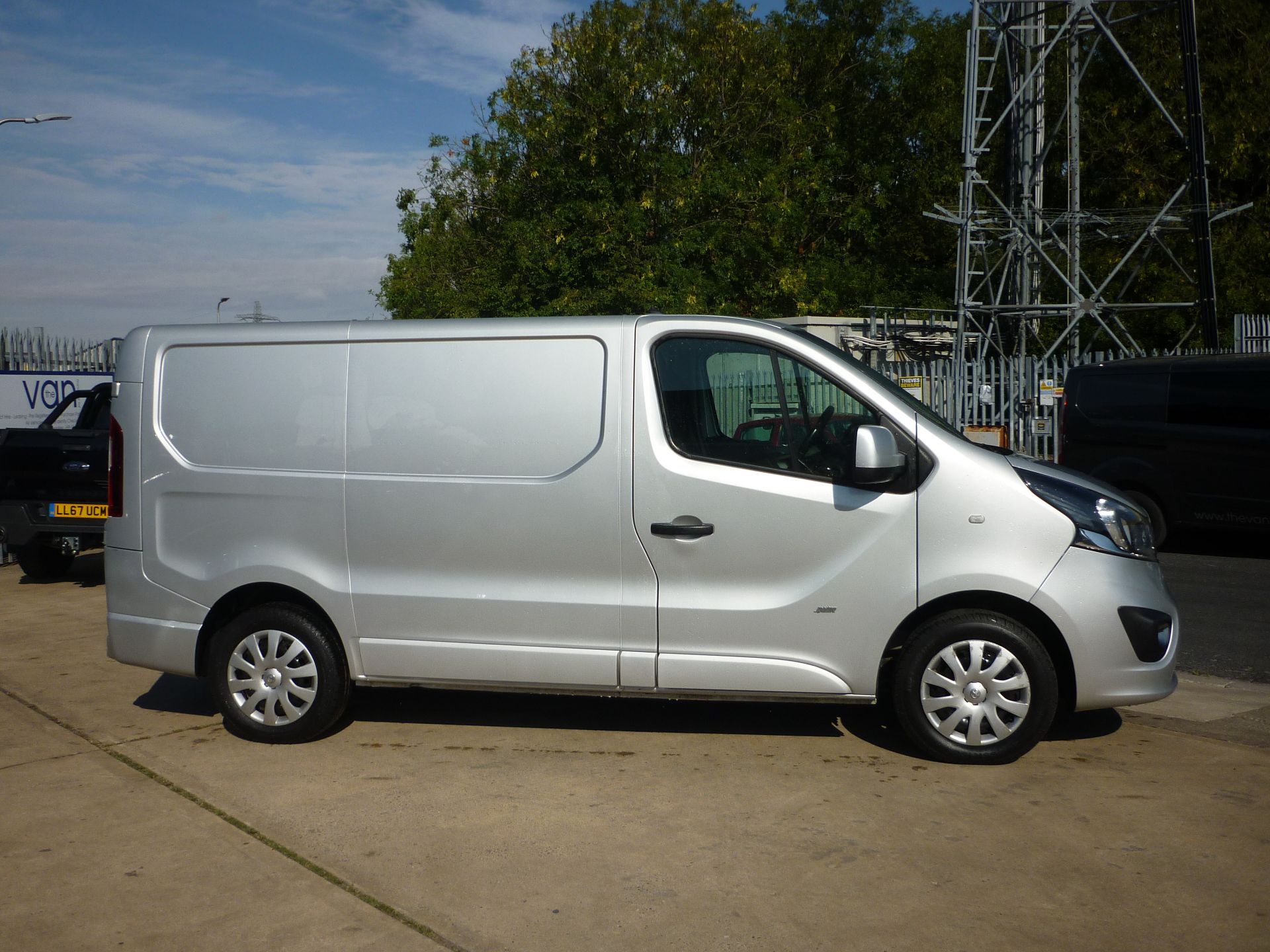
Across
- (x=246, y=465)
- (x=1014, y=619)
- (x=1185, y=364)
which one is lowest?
(x=1014, y=619)

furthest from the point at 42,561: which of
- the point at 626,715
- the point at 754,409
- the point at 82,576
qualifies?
the point at 754,409

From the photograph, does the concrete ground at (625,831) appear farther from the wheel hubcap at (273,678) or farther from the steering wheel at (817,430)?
the steering wheel at (817,430)

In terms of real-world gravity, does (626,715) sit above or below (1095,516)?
below

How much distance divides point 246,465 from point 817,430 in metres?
2.62

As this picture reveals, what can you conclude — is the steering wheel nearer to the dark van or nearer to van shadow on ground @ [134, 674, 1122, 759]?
van shadow on ground @ [134, 674, 1122, 759]

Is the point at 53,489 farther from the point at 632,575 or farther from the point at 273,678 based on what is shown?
the point at 632,575

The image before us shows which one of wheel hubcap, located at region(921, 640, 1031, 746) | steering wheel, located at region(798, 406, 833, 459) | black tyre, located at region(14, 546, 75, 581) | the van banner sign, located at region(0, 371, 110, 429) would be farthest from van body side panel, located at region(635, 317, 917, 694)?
the van banner sign, located at region(0, 371, 110, 429)

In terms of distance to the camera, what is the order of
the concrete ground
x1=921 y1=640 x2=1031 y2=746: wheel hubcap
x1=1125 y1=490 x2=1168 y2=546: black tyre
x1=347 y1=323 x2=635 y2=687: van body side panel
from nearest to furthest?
the concrete ground < x1=921 y1=640 x2=1031 y2=746: wheel hubcap < x1=347 y1=323 x2=635 y2=687: van body side panel < x1=1125 y1=490 x2=1168 y2=546: black tyre

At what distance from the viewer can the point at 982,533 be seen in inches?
194

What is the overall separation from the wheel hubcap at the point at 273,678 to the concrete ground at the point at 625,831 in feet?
0.64

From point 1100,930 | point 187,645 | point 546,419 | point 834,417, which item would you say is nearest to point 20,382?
point 187,645

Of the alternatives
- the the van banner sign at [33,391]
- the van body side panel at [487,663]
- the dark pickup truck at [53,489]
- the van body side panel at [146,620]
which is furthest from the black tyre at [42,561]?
the van body side panel at [487,663]

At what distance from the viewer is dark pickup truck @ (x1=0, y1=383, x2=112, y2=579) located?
33.8 feet

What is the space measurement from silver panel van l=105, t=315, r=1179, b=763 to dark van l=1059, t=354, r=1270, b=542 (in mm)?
6650
